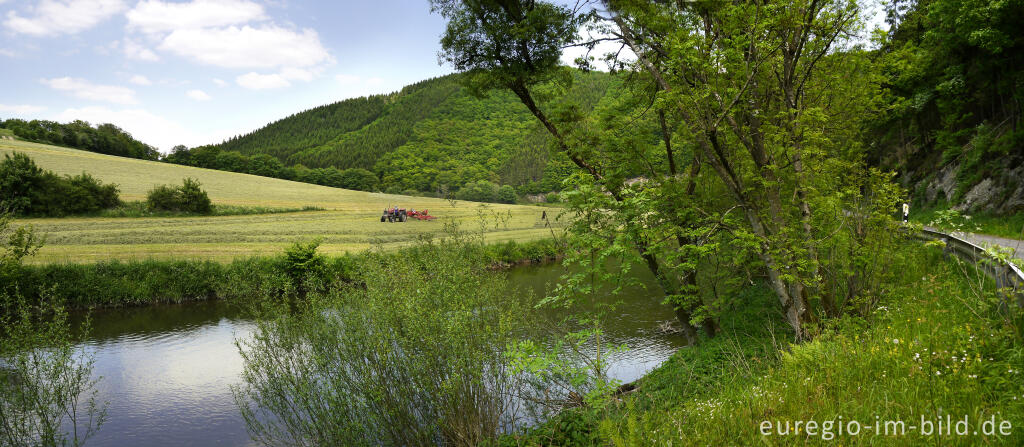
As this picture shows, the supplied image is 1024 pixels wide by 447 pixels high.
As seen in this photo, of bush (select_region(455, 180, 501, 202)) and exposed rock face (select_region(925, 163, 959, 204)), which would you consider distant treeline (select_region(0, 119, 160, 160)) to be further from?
exposed rock face (select_region(925, 163, 959, 204))

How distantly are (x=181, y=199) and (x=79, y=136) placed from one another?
36.0 metres

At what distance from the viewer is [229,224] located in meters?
35.5

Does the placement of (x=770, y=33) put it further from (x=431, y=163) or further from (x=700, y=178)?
Answer: (x=431, y=163)

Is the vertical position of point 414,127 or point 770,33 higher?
point 414,127

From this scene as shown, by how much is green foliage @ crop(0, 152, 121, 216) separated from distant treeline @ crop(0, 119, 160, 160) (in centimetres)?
3258

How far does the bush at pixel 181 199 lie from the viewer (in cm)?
3800

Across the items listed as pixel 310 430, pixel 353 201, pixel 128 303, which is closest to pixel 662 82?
pixel 310 430

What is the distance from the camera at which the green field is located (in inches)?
1026

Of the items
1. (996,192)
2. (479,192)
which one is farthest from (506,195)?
(996,192)

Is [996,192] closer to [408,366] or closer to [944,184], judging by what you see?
[944,184]

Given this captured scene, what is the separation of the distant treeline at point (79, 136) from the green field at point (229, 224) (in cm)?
738

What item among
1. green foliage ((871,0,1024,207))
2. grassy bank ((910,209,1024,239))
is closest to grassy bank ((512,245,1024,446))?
grassy bank ((910,209,1024,239))

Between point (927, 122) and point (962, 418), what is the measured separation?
1321 inches

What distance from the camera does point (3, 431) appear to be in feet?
24.8
